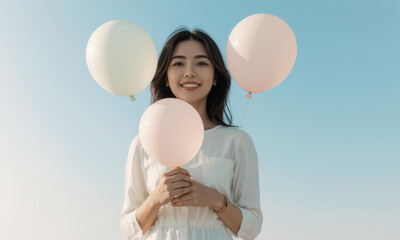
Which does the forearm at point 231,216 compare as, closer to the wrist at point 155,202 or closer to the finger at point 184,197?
the finger at point 184,197

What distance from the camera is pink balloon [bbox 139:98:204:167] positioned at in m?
3.19

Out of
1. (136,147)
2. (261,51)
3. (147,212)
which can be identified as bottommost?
(147,212)

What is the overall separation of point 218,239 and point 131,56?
5.55 ft

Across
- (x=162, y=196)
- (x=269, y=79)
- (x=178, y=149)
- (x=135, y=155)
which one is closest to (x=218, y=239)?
(x=162, y=196)

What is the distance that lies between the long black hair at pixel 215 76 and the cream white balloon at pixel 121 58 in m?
0.27

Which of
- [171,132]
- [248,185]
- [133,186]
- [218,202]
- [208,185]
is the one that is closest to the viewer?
[171,132]

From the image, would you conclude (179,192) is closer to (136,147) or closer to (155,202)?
(155,202)

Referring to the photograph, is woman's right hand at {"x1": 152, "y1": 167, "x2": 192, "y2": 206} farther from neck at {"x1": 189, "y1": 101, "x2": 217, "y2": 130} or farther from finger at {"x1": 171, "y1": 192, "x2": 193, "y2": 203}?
neck at {"x1": 189, "y1": 101, "x2": 217, "y2": 130}

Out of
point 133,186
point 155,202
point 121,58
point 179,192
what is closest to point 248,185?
point 179,192

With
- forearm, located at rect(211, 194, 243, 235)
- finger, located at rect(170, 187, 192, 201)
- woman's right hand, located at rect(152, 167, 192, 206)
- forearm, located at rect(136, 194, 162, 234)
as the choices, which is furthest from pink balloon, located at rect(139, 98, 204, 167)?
forearm, located at rect(211, 194, 243, 235)

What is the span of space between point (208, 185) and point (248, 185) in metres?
0.38

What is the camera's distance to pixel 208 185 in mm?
3580

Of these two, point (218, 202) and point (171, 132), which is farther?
point (218, 202)

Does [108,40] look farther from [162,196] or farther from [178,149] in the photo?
[162,196]
